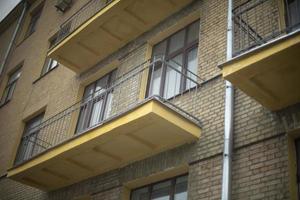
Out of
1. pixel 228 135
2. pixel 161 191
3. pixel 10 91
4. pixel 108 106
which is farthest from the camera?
pixel 10 91

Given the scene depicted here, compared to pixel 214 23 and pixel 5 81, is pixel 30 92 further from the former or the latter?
pixel 214 23

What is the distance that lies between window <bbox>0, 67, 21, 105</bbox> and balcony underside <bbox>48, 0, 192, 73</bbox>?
4.91 metres

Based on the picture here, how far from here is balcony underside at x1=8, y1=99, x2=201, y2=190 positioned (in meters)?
6.63

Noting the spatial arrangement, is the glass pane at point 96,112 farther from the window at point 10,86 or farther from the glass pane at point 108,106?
the window at point 10,86

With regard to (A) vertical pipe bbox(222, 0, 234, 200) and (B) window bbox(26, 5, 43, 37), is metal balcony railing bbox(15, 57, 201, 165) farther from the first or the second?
(B) window bbox(26, 5, 43, 37)

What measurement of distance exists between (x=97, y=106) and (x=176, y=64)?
97.7 inches

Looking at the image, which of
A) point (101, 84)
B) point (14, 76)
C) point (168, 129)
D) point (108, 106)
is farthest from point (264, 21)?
point (14, 76)

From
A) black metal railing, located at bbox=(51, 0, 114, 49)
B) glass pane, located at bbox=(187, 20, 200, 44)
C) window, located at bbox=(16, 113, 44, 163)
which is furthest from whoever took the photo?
black metal railing, located at bbox=(51, 0, 114, 49)

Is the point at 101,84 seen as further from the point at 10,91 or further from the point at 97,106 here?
the point at 10,91

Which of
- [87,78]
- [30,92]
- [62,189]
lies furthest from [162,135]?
[30,92]

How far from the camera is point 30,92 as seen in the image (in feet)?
43.2

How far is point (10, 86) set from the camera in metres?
15.6

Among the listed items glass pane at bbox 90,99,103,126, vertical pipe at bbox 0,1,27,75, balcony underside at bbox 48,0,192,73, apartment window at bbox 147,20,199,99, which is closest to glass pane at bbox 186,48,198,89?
apartment window at bbox 147,20,199,99

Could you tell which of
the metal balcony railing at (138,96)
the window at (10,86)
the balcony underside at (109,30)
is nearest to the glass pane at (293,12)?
the metal balcony railing at (138,96)
